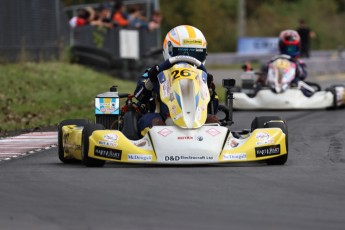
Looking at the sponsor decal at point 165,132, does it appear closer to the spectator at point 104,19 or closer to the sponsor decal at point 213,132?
the sponsor decal at point 213,132

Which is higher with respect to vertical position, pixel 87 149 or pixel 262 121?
pixel 262 121

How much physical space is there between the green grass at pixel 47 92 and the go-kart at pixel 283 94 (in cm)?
290

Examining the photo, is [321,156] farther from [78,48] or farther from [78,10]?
[78,10]

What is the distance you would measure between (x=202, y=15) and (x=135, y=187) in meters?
42.8

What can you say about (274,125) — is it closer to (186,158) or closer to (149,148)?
(186,158)

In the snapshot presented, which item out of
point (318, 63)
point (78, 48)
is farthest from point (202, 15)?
point (78, 48)

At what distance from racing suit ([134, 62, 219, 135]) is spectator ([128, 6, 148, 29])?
16464mm

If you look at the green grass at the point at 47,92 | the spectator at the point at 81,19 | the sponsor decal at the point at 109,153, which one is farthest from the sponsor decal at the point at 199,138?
the spectator at the point at 81,19

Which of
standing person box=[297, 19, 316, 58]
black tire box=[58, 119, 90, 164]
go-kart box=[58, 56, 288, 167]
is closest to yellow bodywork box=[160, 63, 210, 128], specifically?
go-kart box=[58, 56, 288, 167]

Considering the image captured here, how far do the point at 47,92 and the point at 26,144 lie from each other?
789cm

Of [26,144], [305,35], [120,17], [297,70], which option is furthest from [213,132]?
[305,35]

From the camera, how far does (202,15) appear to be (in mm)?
51938

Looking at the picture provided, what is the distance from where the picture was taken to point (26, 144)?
14578mm

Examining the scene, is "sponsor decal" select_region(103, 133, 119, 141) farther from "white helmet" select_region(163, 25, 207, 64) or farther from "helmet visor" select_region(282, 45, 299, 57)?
"helmet visor" select_region(282, 45, 299, 57)
